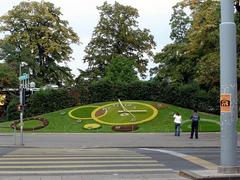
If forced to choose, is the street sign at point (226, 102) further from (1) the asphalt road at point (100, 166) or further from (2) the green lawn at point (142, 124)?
(2) the green lawn at point (142, 124)

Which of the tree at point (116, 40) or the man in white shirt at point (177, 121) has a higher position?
the tree at point (116, 40)

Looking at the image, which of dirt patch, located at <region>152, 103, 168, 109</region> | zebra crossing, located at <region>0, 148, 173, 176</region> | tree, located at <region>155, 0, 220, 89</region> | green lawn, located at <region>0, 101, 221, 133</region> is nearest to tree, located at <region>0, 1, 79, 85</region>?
tree, located at <region>155, 0, 220, 89</region>

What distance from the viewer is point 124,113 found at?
156ft

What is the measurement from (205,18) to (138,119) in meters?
10.7

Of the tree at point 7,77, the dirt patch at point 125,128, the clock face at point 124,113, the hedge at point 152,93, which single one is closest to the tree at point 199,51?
the hedge at point 152,93

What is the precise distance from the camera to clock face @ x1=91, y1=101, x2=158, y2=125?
1791 inches

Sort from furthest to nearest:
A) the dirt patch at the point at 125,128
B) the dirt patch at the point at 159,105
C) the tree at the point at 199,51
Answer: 1. the dirt patch at the point at 159,105
2. the dirt patch at the point at 125,128
3. the tree at the point at 199,51

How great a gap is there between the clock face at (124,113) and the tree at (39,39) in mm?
23279

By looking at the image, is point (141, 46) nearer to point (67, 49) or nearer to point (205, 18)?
point (67, 49)

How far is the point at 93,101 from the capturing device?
5472 cm

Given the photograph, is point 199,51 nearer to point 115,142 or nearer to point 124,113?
point 124,113

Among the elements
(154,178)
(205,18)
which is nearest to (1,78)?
(205,18)

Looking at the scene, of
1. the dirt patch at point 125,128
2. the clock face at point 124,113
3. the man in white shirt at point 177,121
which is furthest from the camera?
the clock face at point 124,113

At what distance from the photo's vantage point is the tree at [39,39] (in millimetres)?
70688
